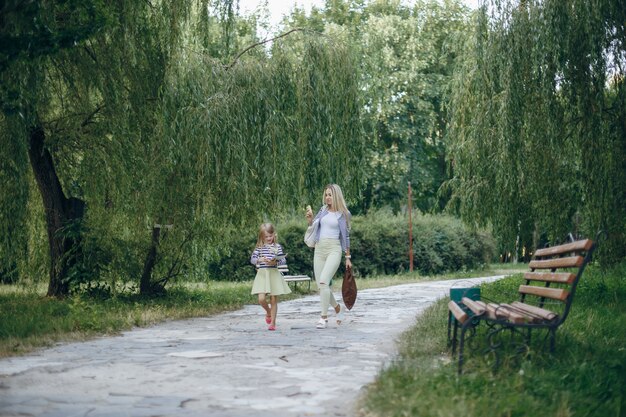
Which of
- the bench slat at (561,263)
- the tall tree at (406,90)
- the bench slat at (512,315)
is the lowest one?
the bench slat at (512,315)

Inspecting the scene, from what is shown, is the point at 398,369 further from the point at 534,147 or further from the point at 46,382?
the point at 534,147

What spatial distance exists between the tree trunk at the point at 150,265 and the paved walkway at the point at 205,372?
3358 mm

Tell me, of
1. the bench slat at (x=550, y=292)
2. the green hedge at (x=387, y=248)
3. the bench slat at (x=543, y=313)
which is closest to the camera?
the bench slat at (x=543, y=313)

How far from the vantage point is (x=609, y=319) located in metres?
11.9

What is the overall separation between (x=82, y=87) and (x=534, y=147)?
766 centimetres

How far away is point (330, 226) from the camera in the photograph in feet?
40.7

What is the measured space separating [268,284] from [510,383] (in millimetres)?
5640

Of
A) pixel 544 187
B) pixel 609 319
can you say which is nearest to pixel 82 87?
pixel 544 187

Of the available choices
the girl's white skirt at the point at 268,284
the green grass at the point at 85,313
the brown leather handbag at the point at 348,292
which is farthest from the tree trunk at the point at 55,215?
the brown leather handbag at the point at 348,292

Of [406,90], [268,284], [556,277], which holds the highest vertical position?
[406,90]

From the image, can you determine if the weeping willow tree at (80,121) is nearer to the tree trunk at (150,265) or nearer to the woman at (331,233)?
the tree trunk at (150,265)

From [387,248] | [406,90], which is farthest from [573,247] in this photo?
[406,90]

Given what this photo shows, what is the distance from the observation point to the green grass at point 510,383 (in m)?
5.92

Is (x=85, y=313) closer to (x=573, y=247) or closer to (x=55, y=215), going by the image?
(x=55, y=215)
